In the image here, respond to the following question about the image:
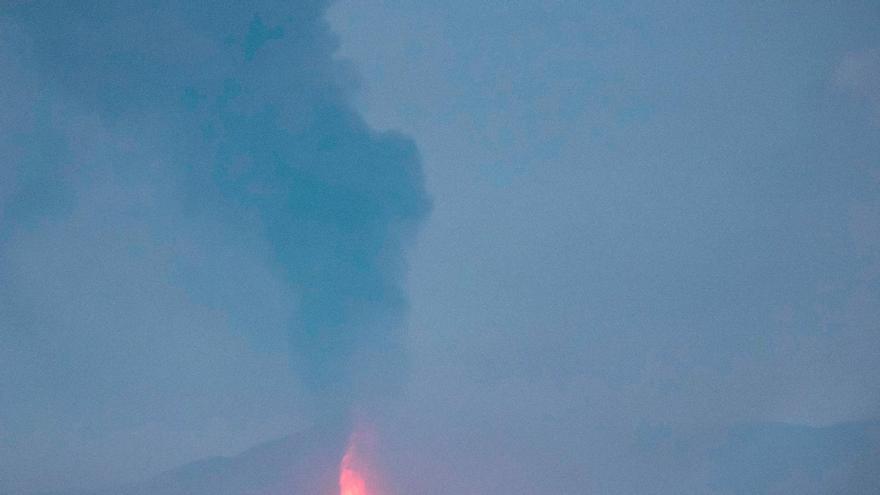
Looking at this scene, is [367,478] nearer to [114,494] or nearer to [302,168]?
[114,494]

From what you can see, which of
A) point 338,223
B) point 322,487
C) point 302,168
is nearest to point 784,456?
point 322,487

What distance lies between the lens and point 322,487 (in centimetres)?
1198

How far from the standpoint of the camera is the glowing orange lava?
11.8 m

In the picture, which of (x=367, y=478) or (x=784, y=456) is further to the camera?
(x=367, y=478)

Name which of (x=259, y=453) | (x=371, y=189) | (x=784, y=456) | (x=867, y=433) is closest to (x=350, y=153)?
(x=371, y=189)

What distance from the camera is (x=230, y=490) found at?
38.8 feet

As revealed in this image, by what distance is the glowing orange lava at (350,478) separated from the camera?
11.8 metres

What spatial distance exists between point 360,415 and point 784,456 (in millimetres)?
7390

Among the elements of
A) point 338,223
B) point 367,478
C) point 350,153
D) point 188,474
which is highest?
point 350,153

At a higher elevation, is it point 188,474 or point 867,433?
point 188,474

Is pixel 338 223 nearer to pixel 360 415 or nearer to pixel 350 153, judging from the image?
pixel 350 153

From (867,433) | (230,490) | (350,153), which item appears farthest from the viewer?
(350,153)

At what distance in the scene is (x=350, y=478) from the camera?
12.0 metres

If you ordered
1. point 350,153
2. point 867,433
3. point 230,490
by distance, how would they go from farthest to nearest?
point 350,153
point 230,490
point 867,433
